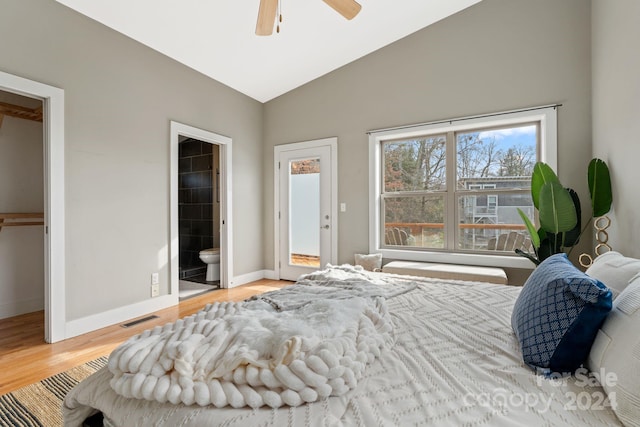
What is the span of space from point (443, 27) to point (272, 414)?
4.15 m

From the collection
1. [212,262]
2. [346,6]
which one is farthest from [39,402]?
[346,6]

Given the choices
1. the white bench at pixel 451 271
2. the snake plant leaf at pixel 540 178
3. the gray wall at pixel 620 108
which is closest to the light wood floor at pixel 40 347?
the white bench at pixel 451 271

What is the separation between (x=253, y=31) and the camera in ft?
10.6

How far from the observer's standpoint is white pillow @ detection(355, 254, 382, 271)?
12.6 ft

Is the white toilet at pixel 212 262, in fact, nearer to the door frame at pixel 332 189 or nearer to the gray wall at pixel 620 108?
the door frame at pixel 332 189

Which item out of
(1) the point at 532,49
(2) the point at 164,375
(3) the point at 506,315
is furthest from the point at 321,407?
(1) the point at 532,49

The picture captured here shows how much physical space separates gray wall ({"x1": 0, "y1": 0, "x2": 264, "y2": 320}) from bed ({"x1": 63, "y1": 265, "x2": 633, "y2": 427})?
7.38 ft

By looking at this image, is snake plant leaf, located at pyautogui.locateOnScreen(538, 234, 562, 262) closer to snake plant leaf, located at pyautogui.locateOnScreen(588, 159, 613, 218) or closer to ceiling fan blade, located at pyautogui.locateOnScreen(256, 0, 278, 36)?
snake plant leaf, located at pyautogui.locateOnScreen(588, 159, 613, 218)

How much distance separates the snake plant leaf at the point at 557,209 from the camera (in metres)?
2.54

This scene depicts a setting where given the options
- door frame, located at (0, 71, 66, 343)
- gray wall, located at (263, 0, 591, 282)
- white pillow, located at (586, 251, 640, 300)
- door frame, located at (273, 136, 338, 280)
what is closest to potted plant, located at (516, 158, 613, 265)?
gray wall, located at (263, 0, 591, 282)

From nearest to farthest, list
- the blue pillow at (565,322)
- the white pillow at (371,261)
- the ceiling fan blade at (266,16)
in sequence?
the blue pillow at (565,322), the ceiling fan blade at (266,16), the white pillow at (371,261)

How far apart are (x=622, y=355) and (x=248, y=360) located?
0.95m

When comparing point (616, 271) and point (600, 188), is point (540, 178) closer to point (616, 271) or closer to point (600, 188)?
point (600, 188)

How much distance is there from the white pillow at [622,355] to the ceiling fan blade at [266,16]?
2.40 meters
